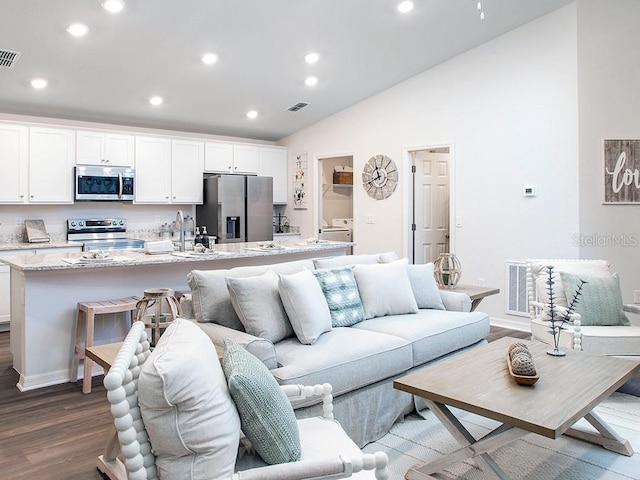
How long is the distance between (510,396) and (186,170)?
5.34 m

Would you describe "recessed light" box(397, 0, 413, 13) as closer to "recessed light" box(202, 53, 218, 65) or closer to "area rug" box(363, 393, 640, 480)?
"recessed light" box(202, 53, 218, 65)

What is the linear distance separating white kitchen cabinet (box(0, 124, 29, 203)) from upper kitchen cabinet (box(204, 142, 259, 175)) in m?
2.15

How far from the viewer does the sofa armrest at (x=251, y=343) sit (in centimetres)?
227

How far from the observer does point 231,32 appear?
4.40m

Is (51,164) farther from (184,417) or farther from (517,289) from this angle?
(517,289)

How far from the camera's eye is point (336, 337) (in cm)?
285

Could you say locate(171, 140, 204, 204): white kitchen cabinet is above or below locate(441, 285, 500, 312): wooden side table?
above

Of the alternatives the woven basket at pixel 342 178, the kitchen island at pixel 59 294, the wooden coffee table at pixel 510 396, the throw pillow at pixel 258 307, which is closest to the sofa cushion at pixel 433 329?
the wooden coffee table at pixel 510 396

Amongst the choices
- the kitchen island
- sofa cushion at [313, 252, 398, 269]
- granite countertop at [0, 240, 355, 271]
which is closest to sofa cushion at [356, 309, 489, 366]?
sofa cushion at [313, 252, 398, 269]

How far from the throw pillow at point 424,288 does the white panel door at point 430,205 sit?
245 centimetres

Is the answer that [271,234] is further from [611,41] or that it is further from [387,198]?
[611,41]

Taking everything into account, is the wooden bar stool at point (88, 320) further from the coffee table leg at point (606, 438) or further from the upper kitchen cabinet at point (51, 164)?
the coffee table leg at point (606, 438)

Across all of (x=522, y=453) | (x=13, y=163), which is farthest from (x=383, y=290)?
(x=13, y=163)

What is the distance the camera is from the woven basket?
8.18 m
